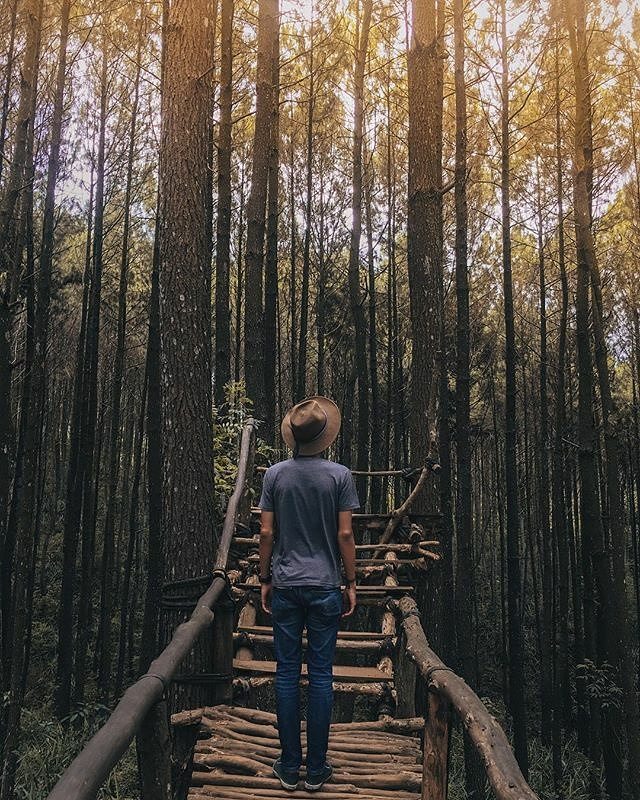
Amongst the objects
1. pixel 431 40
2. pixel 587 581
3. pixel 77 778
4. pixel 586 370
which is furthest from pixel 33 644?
pixel 77 778

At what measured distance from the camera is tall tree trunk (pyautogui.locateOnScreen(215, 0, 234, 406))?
28.9 feet

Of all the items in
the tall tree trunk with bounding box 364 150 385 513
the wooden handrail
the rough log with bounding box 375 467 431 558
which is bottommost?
the wooden handrail

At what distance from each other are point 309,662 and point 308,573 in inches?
16.9

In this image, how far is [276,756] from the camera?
11.5ft

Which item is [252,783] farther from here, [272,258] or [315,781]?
[272,258]

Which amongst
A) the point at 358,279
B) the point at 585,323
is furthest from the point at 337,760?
the point at 358,279

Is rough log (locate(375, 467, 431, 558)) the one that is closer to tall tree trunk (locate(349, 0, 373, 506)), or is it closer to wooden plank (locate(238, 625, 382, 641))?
wooden plank (locate(238, 625, 382, 641))

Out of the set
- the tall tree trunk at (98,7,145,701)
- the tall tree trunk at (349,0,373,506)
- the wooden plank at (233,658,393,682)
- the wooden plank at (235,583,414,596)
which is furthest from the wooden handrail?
the tall tree trunk at (349,0,373,506)

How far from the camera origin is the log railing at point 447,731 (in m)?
1.78

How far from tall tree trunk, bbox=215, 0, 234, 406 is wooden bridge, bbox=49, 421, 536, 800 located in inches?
124

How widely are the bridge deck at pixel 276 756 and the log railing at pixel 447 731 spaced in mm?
460

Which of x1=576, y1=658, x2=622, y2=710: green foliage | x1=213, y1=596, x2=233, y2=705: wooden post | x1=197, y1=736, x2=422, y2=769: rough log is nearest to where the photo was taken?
x1=197, y1=736, x2=422, y2=769: rough log

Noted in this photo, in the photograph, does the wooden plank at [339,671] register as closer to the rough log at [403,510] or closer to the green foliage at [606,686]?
the rough log at [403,510]

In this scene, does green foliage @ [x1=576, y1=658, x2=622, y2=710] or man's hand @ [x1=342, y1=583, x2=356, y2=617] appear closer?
man's hand @ [x1=342, y1=583, x2=356, y2=617]
